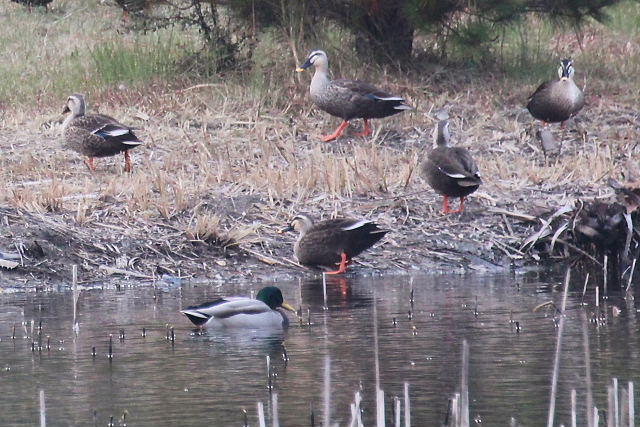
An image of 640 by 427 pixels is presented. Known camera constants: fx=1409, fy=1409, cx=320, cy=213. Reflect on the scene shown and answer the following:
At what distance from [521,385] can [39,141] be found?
35.8 ft

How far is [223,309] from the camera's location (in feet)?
36.3

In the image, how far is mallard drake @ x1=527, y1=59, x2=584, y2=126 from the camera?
738 inches

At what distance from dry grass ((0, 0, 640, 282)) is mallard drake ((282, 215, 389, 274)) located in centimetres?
57

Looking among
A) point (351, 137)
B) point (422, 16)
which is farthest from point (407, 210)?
point (422, 16)

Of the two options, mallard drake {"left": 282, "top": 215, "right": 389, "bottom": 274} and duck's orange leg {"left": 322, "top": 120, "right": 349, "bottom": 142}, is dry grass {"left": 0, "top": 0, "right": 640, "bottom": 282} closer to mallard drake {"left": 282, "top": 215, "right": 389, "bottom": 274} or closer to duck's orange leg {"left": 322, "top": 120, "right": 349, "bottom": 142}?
duck's orange leg {"left": 322, "top": 120, "right": 349, "bottom": 142}

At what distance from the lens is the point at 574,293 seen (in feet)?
41.3

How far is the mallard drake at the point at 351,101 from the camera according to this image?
18.5m

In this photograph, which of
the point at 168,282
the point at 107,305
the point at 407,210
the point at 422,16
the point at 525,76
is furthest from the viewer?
the point at 525,76

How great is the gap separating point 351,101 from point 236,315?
7.70 meters

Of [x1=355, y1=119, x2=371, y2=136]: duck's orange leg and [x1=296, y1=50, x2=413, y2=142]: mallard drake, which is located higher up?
[x1=296, y1=50, x2=413, y2=142]: mallard drake

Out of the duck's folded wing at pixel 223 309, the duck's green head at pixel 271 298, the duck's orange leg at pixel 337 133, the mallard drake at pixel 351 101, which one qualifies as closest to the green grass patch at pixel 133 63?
the mallard drake at pixel 351 101

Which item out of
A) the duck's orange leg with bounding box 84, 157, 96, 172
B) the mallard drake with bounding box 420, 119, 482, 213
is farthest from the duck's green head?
the duck's orange leg with bounding box 84, 157, 96, 172

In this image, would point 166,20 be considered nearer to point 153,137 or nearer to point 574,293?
point 153,137

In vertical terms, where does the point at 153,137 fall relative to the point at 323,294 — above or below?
above
